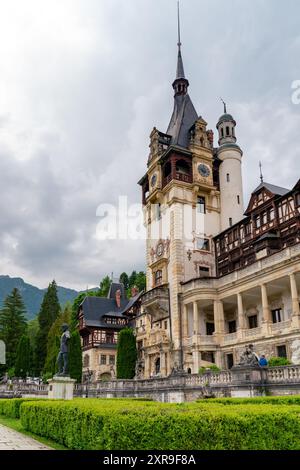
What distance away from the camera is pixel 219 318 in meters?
38.2

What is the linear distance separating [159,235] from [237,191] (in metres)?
10.3

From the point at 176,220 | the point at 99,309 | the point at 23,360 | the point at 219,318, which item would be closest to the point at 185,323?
the point at 219,318

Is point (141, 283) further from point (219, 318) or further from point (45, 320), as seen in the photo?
point (219, 318)

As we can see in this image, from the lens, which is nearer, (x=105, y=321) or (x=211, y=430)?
(x=211, y=430)

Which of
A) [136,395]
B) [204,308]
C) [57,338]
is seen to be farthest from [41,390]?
[57,338]

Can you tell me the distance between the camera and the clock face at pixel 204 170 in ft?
153

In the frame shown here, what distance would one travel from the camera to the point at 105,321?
6312cm

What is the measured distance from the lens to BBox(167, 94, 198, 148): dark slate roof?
49281mm

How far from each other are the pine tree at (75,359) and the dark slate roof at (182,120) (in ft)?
87.0

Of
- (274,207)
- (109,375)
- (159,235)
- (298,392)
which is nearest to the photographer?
(298,392)

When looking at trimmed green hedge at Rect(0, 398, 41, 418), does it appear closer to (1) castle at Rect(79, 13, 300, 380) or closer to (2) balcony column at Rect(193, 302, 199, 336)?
(1) castle at Rect(79, 13, 300, 380)

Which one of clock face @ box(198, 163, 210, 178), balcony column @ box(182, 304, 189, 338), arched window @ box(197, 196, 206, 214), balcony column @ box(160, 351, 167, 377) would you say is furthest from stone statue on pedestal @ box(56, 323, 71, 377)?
clock face @ box(198, 163, 210, 178)

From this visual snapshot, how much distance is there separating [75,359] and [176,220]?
20956mm
